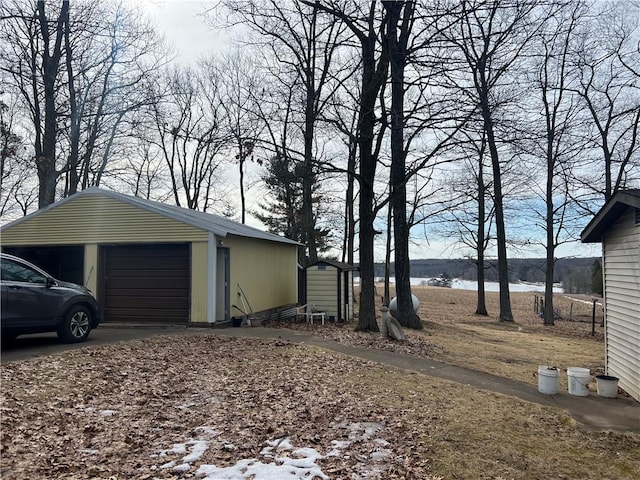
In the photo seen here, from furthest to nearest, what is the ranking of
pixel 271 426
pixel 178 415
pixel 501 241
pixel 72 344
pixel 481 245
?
pixel 481 245
pixel 501 241
pixel 72 344
pixel 178 415
pixel 271 426

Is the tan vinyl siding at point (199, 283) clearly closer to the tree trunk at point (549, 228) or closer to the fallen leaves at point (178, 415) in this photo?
the fallen leaves at point (178, 415)

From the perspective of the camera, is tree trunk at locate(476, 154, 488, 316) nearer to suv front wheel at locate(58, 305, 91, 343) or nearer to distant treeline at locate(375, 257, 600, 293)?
distant treeline at locate(375, 257, 600, 293)

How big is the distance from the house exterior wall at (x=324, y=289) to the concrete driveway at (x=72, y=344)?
496 centimetres

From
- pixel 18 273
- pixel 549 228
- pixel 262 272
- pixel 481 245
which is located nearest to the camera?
pixel 18 273

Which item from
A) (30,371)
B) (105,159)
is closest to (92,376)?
(30,371)

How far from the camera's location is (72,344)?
27.9ft

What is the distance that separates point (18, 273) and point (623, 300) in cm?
976

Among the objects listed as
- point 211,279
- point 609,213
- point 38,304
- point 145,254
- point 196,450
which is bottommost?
point 196,450

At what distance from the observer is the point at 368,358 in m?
8.17

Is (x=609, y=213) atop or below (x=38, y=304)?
atop

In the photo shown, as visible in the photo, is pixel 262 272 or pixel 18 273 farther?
pixel 262 272

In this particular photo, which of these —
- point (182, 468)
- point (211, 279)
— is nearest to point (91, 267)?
point (211, 279)

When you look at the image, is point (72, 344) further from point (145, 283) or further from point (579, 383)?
point (579, 383)

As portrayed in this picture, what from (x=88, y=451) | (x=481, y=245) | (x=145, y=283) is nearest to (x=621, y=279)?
(x=88, y=451)
